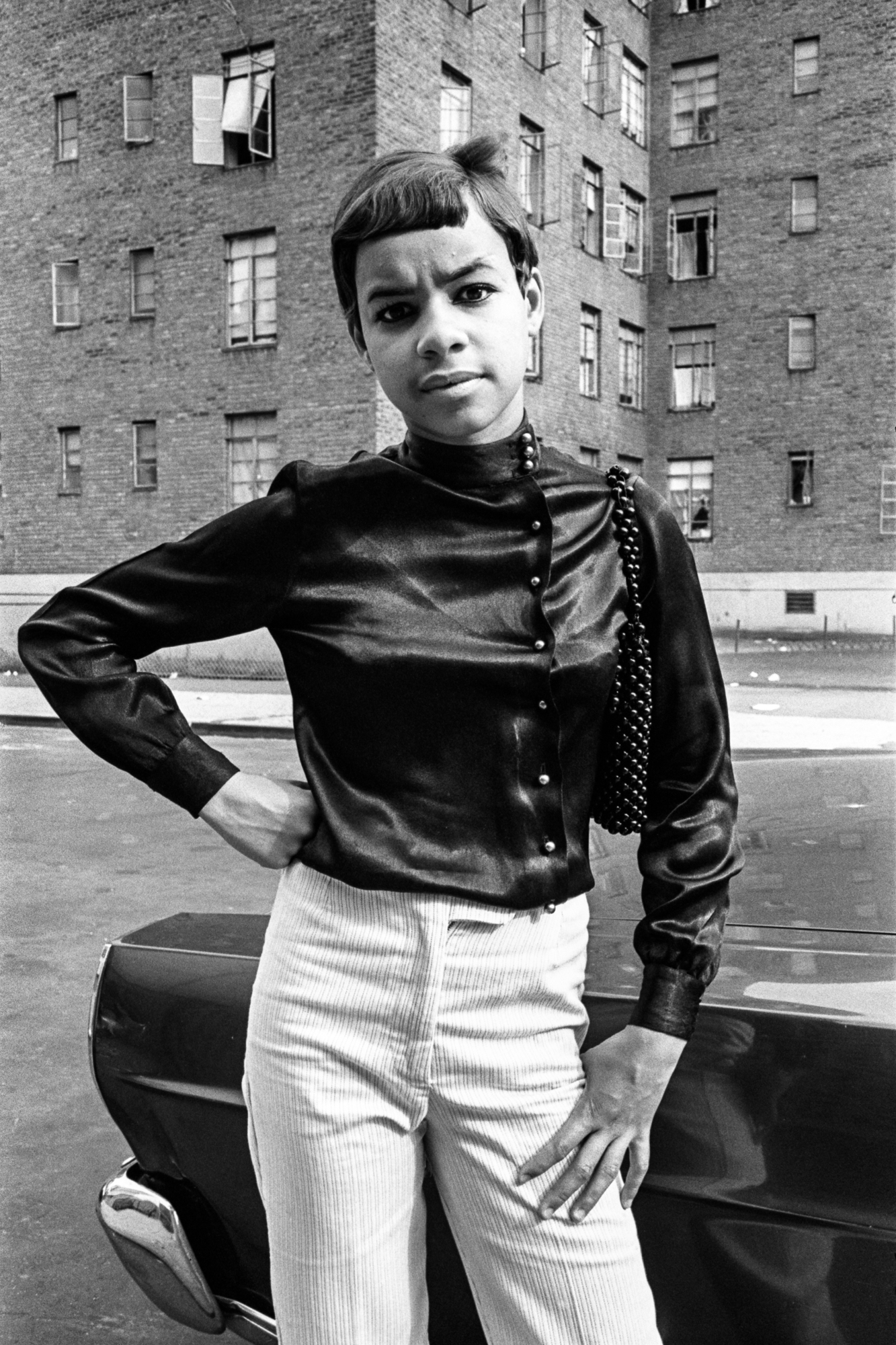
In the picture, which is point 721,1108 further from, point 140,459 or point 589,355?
point 589,355

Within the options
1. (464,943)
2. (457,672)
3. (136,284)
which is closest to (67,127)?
(136,284)

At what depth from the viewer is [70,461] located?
920 inches

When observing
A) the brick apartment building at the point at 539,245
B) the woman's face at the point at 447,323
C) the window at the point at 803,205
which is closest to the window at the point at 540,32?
the brick apartment building at the point at 539,245

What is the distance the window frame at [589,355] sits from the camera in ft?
86.9

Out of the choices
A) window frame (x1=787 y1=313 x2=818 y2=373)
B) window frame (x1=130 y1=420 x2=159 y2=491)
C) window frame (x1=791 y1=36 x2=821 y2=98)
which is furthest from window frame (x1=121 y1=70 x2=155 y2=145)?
window frame (x1=791 y1=36 x2=821 y2=98)

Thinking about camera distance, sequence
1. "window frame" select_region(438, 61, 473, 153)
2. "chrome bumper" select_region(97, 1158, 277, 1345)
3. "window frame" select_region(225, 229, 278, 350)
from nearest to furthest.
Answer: "chrome bumper" select_region(97, 1158, 277, 1345) → "window frame" select_region(225, 229, 278, 350) → "window frame" select_region(438, 61, 473, 153)

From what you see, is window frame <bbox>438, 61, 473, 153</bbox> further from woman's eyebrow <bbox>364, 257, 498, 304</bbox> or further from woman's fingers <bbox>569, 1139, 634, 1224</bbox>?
woman's fingers <bbox>569, 1139, 634, 1224</bbox>

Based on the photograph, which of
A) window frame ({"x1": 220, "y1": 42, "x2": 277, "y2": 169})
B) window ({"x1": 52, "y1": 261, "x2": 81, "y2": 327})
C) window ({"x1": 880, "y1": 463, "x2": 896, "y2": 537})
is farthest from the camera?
window ({"x1": 880, "y1": 463, "x2": 896, "y2": 537})

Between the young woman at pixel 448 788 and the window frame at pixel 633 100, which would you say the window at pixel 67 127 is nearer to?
the window frame at pixel 633 100

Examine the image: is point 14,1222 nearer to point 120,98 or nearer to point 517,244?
point 517,244

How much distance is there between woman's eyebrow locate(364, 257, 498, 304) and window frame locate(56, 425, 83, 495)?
22766 millimetres

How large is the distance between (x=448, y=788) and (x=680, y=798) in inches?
10.9

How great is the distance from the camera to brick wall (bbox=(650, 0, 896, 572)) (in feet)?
90.4

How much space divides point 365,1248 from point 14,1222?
2.01 meters
